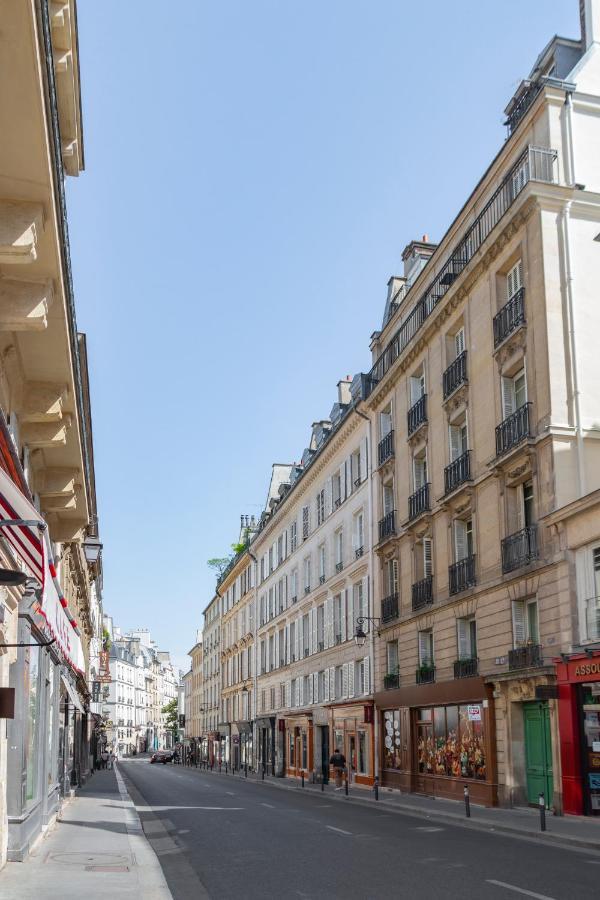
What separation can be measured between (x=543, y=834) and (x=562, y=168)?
50.3 feet

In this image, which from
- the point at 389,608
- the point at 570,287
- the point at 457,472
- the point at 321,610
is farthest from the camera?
the point at 321,610

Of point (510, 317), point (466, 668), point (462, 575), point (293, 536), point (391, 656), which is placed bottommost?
point (466, 668)

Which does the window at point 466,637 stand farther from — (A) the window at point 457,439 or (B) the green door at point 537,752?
(A) the window at point 457,439

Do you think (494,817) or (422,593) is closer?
(494,817)

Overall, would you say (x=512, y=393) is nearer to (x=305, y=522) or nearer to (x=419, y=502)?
(x=419, y=502)

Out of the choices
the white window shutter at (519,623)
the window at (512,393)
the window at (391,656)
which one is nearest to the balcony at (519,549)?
the white window shutter at (519,623)

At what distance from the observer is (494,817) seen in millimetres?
19859

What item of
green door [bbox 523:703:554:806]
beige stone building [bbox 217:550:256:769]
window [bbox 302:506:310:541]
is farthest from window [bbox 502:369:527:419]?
beige stone building [bbox 217:550:256:769]

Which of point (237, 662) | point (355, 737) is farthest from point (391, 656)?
point (237, 662)

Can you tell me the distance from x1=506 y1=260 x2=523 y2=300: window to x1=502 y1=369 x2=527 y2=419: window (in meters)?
2.11

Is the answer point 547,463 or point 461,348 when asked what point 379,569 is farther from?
point 547,463

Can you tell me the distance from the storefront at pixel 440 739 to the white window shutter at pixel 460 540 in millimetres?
3524

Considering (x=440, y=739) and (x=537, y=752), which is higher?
(x=537, y=752)

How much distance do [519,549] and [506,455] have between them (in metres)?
2.31
